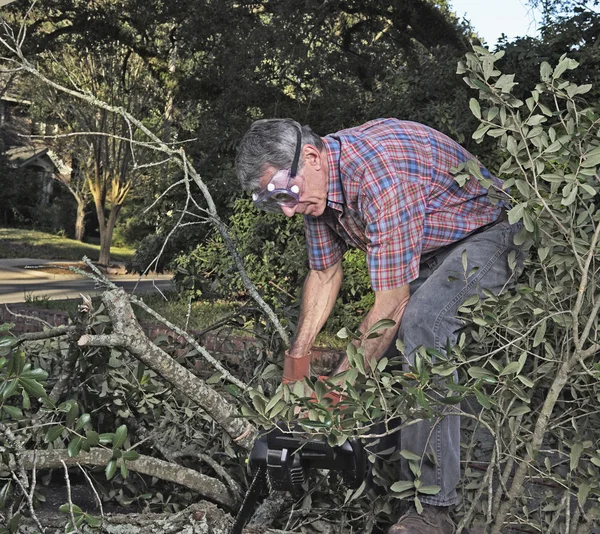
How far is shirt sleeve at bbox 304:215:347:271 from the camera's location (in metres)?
3.25

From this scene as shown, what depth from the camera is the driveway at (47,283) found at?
13.3 m

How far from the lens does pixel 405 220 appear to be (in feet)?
8.75

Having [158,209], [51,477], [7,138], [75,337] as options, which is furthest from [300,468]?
[7,138]

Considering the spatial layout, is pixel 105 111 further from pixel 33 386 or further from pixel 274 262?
pixel 33 386

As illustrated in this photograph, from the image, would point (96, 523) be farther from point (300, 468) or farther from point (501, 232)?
point (501, 232)

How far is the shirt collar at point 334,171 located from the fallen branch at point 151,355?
860mm

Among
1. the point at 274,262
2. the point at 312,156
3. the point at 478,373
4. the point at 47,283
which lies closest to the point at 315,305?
the point at 312,156

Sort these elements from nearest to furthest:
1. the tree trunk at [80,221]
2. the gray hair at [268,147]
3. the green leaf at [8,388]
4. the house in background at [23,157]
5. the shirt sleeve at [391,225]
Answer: the green leaf at [8,388], the shirt sleeve at [391,225], the gray hair at [268,147], the tree trunk at [80,221], the house in background at [23,157]

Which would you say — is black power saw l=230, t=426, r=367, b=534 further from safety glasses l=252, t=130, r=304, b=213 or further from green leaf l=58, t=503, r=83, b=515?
safety glasses l=252, t=130, r=304, b=213

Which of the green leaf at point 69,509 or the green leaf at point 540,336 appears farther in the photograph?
the green leaf at point 540,336

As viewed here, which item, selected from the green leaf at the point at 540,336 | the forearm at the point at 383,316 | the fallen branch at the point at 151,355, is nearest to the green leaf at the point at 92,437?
the fallen branch at the point at 151,355

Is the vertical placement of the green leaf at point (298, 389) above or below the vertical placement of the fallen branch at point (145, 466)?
above

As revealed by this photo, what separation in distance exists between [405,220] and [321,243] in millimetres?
687

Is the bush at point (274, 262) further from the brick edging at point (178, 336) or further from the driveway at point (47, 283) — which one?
the driveway at point (47, 283)
